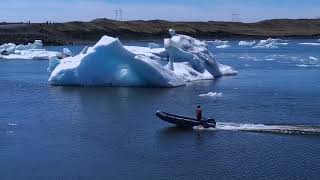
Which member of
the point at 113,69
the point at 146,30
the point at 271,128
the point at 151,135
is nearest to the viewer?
the point at 151,135

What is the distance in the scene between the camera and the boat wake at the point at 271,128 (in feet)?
63.1

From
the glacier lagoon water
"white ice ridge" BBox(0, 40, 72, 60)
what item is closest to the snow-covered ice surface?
"white ice ridge" BBox(0, 40, 72, 60)

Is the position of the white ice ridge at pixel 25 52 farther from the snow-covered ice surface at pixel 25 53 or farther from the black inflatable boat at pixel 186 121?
the black inflatable boat at pixel 186 121

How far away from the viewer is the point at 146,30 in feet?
349

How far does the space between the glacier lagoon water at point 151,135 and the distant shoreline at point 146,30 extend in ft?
174

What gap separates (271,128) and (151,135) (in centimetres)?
394

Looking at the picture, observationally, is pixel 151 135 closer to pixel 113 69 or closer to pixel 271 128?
pixel 271 128

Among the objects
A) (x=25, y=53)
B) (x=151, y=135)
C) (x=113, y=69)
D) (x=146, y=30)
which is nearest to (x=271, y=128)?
(x=151, y=135)

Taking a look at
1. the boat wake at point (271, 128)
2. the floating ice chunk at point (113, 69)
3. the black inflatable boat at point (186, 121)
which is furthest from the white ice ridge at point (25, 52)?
the boat wake at point (271, 128)

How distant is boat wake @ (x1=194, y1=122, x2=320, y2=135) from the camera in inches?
757

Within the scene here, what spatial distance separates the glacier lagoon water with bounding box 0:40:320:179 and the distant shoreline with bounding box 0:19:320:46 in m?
53.0

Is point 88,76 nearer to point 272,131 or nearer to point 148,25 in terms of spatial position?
point 272,131

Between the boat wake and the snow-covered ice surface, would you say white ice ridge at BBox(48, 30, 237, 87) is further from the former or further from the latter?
the snow-covered ice surface

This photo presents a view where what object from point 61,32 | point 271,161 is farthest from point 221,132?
point 61,32
